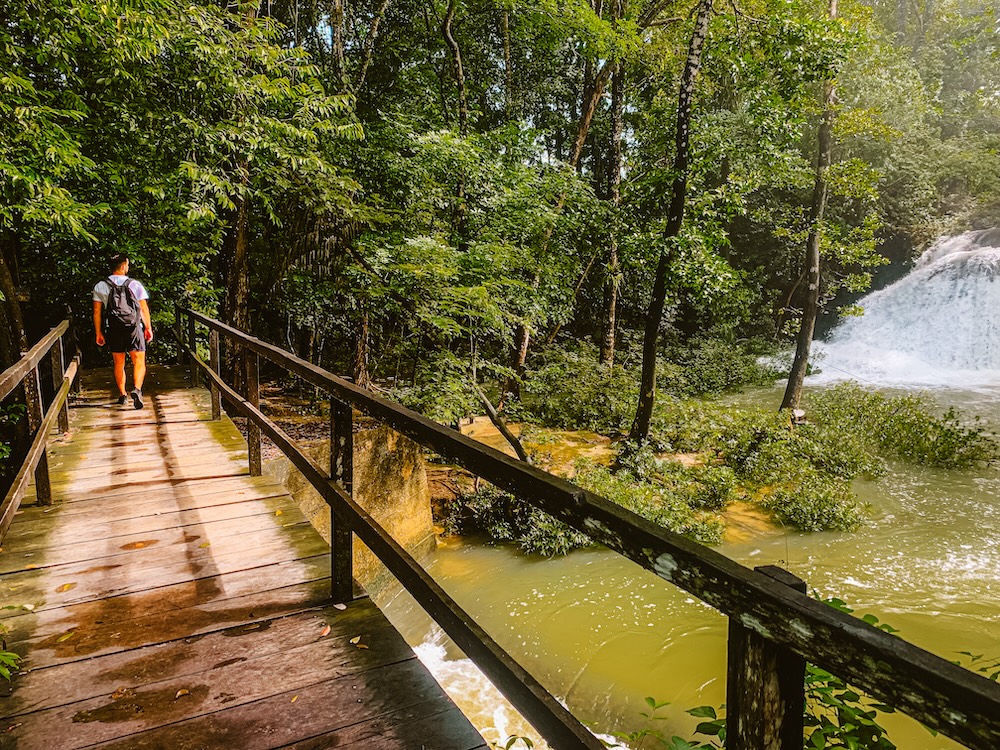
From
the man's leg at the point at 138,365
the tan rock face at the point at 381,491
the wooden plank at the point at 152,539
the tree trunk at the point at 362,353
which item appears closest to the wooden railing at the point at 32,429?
the wooden plank at the point at 152,539

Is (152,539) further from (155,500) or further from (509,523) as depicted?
(509,523)

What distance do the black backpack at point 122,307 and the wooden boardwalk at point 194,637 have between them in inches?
124

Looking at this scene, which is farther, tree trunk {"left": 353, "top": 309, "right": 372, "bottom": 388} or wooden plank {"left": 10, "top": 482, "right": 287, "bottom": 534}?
tree trunk {"left": 353, "top": 309, "right": 372, "bottom": 388}

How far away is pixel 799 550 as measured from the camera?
8.85 meters

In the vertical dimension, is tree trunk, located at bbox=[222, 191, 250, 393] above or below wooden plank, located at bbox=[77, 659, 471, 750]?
above

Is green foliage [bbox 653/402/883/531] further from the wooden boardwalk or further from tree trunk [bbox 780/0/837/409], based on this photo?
the wooden boardwalk

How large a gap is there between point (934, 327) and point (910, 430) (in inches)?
383

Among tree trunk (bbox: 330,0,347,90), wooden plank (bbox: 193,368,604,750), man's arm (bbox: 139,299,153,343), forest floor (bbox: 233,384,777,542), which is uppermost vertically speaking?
tree trunk (bbox: 330,0,347,90)

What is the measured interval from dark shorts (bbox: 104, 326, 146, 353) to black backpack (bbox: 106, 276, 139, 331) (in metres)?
0.06

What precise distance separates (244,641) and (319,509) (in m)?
4.53

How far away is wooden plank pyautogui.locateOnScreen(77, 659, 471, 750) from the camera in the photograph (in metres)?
1.93

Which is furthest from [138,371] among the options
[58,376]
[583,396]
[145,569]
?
[583,396]

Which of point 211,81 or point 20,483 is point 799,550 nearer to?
point 20,483

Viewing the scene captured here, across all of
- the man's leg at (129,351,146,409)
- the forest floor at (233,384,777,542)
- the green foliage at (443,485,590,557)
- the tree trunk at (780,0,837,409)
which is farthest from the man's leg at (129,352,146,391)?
the tree trunk at (780,0,837,409)
